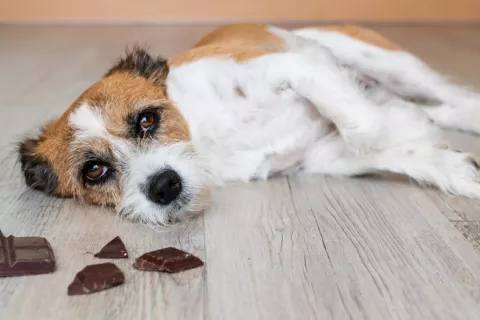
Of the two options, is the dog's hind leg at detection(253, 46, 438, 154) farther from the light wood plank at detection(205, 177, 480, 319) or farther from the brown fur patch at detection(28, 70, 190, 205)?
the brown fur patch at detection(28, 70, 190, 205)

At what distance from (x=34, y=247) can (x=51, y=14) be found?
4.84 metres

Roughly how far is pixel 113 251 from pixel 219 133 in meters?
0.62

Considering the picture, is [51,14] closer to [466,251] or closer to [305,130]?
[305,130]

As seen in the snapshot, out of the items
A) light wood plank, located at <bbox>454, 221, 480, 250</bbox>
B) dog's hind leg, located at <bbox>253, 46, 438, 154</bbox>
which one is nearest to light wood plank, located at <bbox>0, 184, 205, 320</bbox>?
dog's hind leg, located at <bbox>253, 46, 438, 154</bbox>

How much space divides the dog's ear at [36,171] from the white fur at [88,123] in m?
0.21

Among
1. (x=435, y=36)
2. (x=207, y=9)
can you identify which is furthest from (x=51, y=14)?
(x=435, y=36)

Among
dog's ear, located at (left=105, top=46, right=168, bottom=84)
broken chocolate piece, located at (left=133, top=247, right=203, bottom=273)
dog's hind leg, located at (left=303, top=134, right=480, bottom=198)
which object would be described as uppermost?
dog's ear, located at (left=105, top=46, right=168, bottom=84)

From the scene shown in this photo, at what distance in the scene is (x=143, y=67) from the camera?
2145mm

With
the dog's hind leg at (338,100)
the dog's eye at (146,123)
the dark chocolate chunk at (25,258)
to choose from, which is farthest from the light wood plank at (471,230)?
the dark chocolate chunk at (25,258)

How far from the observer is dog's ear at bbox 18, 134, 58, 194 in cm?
205

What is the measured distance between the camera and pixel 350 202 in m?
1.88

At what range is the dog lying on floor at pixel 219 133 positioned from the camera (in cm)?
188

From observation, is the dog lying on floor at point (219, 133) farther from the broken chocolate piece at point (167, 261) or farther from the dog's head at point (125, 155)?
the broken chocolate piece at point (167, 261)

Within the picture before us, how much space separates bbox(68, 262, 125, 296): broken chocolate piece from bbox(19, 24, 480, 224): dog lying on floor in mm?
331
